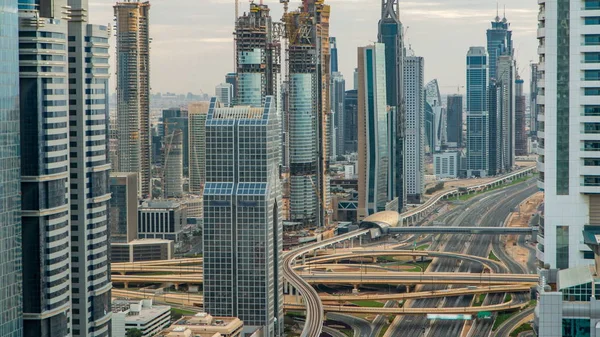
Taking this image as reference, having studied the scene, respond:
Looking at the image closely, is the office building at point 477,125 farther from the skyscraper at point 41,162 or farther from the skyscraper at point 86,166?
the skyscraper at point 41,162

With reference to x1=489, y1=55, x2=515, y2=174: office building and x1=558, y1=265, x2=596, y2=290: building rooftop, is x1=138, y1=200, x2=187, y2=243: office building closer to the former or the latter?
x1=558, y1=265, x2=596, y2=290: building rooftop

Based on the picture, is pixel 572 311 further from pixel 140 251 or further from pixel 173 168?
pixel 173 168

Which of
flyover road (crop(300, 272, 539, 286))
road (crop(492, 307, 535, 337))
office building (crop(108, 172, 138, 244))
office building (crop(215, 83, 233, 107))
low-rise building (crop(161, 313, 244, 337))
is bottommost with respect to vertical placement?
road (crop(492, 307, 535, 337))

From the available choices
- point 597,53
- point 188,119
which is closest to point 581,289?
point 597,53

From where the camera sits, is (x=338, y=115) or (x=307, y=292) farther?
(x=338, y=115)

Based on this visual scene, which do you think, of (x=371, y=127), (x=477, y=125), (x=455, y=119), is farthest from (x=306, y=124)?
(x=455, y=119)

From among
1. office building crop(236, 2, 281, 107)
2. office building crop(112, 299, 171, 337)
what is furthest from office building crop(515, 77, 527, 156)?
office building crop(112, 299, 171, 337)
